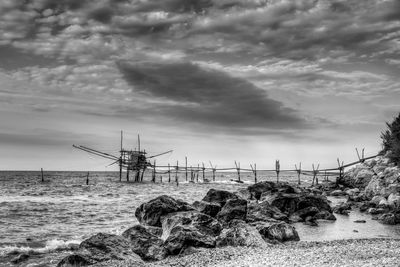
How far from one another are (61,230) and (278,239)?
12.5m

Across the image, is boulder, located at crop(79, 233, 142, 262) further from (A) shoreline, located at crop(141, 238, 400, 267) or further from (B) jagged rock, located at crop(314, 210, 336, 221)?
(B) jagged rock, located at crop(314, 210, 336, 221)

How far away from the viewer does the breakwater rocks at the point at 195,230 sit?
13375 mm

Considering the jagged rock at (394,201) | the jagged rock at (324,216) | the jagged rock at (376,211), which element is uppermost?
the jagged rock at (394,201)

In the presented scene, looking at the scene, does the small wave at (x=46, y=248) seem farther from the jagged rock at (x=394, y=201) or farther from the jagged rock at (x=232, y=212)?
the jagged rock at (x=394, y=201)

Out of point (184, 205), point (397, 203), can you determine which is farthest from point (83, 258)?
point (397, 203)

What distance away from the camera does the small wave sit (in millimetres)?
16594

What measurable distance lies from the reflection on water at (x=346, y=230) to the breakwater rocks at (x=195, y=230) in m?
1.04

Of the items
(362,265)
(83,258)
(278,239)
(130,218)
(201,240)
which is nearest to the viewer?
(362,265)

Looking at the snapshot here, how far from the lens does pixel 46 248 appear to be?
17.2 meters

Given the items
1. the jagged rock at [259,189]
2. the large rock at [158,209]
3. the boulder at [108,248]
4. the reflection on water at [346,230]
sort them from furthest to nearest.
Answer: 1. the jagged rock at [259,189]
2. the large rock at [158,209]
3. the reflection on water at [346,230]
4. the boulder at [108,248]

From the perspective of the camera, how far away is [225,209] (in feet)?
74.3

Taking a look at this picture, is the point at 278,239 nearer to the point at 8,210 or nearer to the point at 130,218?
the point at 130,218

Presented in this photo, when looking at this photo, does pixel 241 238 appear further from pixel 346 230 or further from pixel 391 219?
pixel 391 219

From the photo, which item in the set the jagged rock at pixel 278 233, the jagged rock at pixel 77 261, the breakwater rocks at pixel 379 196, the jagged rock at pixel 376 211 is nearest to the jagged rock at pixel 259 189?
the breakwater rocks at pixel 379 196
